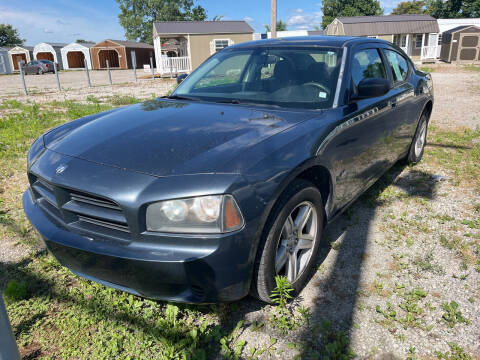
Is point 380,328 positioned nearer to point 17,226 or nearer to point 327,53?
point 327,53

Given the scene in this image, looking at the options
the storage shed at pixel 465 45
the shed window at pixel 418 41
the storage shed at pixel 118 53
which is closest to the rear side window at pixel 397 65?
the storage shed at pixel 465 45

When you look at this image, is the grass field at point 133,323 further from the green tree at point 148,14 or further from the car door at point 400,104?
the green tree at point 148,14

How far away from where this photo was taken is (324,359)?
2.01 meters

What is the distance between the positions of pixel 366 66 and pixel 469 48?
30.8 metres

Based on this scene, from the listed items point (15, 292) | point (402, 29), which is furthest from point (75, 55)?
point (15, 292)

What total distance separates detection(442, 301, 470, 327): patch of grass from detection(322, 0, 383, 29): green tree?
73400 millimetres

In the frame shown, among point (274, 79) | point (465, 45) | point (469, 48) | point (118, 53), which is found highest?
point (118, 53)

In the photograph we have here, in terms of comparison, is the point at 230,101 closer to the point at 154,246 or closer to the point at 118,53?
the point at 154,246

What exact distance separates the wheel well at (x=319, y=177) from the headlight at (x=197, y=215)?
69 centimetres

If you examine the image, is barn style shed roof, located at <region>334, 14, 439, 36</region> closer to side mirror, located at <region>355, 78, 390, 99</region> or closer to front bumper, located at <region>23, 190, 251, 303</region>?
side mirror, located at <region>355, 78, 390, 99</region>

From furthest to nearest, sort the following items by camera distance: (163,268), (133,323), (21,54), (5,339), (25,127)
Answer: (21,54)
(25,127)
(133,323)
(163,268)
(5,339)

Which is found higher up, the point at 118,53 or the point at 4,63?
the point at 118,53

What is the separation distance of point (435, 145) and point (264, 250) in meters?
5.19

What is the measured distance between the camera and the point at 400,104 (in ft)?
12.8
